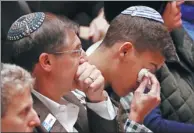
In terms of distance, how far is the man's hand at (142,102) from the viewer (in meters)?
1.24

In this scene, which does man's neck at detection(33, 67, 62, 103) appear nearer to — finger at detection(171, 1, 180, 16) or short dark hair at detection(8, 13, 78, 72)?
short dark hair at detection(8, 13, 78, 72)

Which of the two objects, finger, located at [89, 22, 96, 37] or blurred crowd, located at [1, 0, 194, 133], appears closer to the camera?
blurred crowd, located at [1, 0, 194, 133]

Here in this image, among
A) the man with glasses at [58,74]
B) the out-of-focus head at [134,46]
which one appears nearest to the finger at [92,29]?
the out-of-focus head at [134,46]

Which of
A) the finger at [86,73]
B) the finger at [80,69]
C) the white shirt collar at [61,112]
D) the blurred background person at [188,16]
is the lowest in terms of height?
the blurred background person at [188,16]

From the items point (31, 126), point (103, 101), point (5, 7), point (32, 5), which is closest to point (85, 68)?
point (103, 101)

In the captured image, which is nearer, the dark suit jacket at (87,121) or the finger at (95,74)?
the dark suit jacket at (87,121)

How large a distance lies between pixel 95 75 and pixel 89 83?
0.12 feet

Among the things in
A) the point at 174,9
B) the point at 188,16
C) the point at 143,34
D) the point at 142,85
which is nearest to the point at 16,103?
the point at 142,85

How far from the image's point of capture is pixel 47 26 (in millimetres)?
1192

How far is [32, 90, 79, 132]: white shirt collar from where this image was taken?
117cm

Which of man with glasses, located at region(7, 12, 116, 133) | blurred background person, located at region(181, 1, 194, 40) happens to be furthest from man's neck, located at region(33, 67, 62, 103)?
blurred background person, located at region(181, 1, 194, 40)

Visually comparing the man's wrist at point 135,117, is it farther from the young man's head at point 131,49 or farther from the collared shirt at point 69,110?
the young man's head at point 131,49

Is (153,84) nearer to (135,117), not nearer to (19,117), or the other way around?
(135,117)

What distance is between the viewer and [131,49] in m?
1.41
